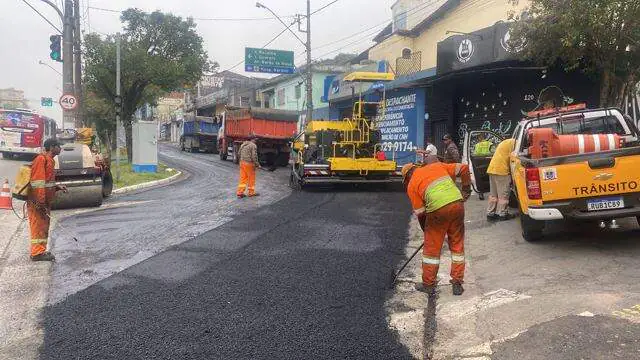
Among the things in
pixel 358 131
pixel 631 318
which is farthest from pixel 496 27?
pixel 631 318

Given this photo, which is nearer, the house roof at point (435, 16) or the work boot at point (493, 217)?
the work boot at point (493, 217)

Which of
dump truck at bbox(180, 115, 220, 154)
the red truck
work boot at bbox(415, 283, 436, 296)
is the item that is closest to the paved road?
work boot at bbox(415, 283, 436, 296)

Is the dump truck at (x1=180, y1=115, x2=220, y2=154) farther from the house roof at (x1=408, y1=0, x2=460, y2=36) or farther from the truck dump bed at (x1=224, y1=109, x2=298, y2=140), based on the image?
the house roof at (x1=408, y1=0, x2=460, y2=36)

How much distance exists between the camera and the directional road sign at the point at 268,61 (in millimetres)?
30484

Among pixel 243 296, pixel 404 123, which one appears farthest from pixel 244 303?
pixel 404 123

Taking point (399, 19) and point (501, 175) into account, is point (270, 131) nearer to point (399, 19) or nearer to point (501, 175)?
point (399, 19)

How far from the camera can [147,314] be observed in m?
5.10

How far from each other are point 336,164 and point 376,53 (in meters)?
17.1

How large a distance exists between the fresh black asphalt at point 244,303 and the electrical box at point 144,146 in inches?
494

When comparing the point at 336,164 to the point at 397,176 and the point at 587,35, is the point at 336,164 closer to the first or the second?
the point at 397,176

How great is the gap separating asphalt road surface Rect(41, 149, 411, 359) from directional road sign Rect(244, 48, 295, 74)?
70.8 ft

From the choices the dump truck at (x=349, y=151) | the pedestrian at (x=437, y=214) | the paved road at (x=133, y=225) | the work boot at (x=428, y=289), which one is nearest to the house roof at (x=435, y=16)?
the dump truck at (x=349, y=151)

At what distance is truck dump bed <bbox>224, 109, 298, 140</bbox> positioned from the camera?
25000 mm

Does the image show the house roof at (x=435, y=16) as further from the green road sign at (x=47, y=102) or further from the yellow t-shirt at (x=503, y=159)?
the green road sign at (x=47, y=102)
